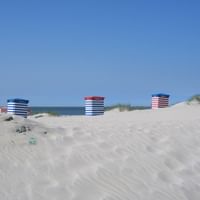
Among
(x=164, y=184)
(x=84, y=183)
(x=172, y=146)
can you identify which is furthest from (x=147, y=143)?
(x=84, y=183)

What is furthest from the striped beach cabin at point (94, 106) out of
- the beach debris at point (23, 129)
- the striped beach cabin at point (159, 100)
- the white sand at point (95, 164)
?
the beach debris at point (23, 129)

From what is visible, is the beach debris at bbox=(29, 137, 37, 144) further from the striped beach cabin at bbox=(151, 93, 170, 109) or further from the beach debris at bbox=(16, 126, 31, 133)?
the striped beach cabin at bbox=(151, 93, 170, 109)

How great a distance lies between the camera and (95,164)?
5836 mm

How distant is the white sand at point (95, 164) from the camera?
5.14 m

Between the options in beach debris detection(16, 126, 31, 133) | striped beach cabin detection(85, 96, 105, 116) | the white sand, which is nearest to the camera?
the white sand

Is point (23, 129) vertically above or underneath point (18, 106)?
above

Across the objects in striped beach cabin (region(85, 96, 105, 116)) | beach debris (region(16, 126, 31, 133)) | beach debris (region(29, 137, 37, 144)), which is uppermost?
beach debris (region(16, 126, 31, 133))

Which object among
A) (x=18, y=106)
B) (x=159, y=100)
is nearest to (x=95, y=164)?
(x=18, y=106)

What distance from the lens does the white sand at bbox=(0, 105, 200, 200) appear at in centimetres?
514

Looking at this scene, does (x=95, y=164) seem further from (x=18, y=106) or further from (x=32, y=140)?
(x=18, y=106)

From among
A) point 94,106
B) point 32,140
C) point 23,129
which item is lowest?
point 94,106

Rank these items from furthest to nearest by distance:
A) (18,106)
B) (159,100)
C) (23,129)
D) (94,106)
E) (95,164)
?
1. (159,100)
2. (94,106)
3. (18,106)
4. (23,129)
5. (95,164)

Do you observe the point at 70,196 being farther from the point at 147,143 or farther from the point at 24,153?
the point at 147,143

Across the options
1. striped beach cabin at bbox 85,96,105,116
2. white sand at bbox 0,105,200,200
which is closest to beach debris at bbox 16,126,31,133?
white sand at bbox 0,105,200,200
